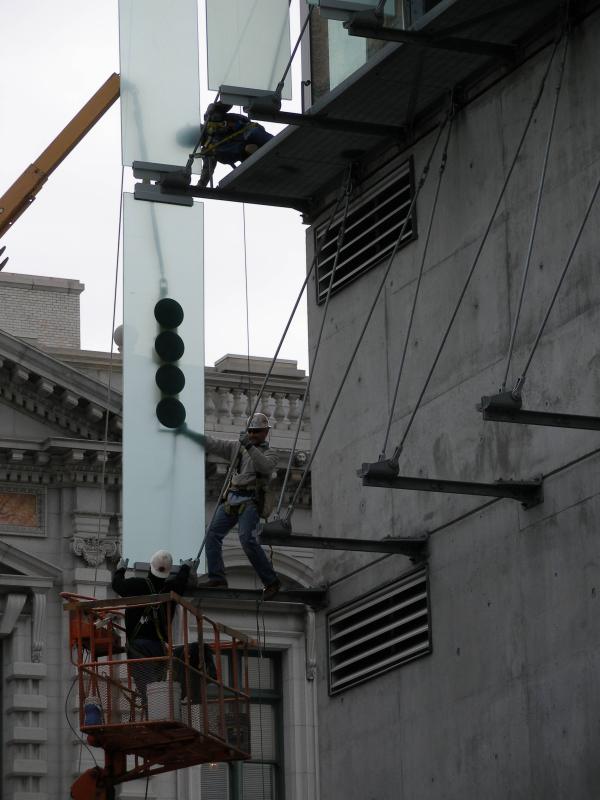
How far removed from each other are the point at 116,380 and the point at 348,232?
634 inches

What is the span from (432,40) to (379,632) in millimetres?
6016

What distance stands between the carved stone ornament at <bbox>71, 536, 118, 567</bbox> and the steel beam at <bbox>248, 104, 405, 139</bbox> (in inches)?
633

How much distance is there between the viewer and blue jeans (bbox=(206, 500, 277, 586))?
24.2 m

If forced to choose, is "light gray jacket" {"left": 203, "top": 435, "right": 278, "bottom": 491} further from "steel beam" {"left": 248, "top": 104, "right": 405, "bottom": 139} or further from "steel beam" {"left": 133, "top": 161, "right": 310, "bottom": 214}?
"steel beam" {"left": 248, "top": 104, "right": 405, "bottom": 139}

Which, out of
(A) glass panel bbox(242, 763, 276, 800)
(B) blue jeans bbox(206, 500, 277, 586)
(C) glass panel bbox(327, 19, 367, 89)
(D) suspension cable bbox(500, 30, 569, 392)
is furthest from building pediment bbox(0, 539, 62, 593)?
(D) suspension cable bbox(500, 30, 569, 392)

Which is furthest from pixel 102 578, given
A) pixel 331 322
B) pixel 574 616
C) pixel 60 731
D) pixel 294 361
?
pixel 574 616

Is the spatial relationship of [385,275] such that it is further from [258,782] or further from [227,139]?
[258,782]

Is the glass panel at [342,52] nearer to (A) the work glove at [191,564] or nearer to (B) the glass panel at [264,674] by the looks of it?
(A) the work glove at [191,564]

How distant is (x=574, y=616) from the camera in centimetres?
2102

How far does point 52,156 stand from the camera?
4528cm

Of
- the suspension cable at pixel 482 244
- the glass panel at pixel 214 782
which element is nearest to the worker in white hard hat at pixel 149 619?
the suspension cable at pixel 482 244

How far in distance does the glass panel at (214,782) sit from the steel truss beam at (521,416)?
814 inches

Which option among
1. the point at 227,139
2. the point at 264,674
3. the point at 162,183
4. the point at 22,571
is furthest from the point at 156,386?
the point at 264,674

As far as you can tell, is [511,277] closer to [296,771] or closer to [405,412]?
[405,412]
